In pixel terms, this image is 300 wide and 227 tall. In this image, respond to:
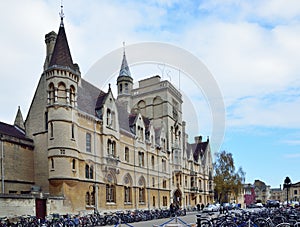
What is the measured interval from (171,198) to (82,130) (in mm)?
24744

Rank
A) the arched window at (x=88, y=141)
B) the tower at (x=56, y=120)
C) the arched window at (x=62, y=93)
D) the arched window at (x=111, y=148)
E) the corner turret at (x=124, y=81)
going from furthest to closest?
the corner turret at (x=124, y=81) → the arched window at (x=111, y=148) → the arched window at (x=88, y=141) → the arched window at (x=62, y=93) → the tower at (x=56, y=120)

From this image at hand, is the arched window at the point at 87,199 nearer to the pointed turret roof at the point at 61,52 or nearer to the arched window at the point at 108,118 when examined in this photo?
the arched window at the point at 108,118

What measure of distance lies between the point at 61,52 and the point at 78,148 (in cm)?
801

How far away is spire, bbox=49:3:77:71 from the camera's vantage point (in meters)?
31.7

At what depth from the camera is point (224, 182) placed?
66812 millimetres

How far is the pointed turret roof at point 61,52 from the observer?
31.7 metres

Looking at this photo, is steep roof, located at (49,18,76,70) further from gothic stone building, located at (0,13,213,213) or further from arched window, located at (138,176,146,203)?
arched window, located at (138,176,146,203)

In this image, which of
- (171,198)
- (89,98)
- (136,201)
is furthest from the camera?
(171,198)

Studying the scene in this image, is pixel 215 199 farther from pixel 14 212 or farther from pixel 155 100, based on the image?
pixel 14 212

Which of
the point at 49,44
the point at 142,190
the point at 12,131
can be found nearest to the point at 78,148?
the point at 12,131

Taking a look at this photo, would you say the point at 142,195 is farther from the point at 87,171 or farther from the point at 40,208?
the point at 40,208

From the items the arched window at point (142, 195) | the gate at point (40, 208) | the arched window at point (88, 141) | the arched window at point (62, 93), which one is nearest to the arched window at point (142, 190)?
the arched window at point (142, 195)

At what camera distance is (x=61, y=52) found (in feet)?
105

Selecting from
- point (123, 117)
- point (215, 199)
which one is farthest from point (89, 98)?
point (215, 199)
